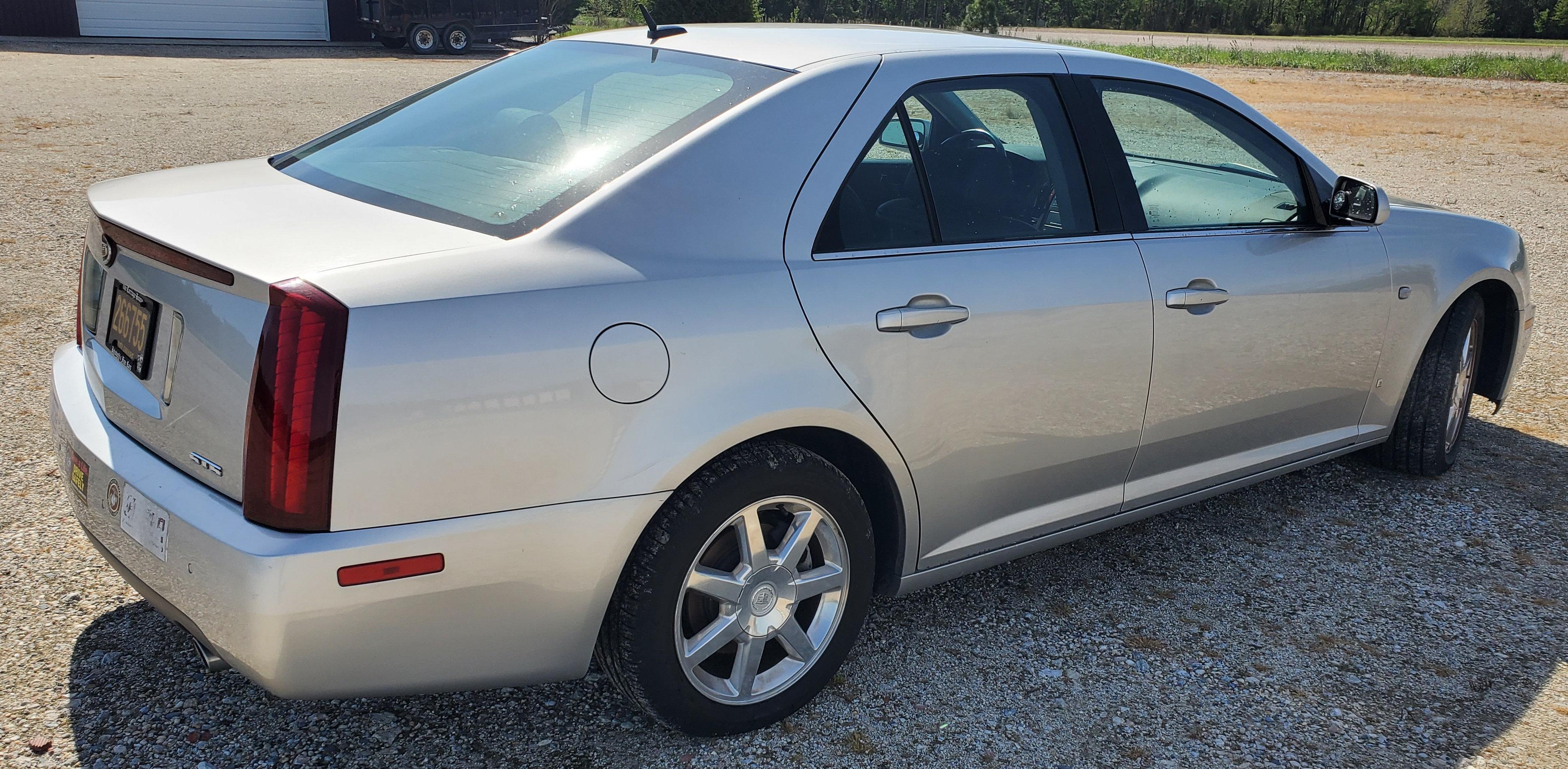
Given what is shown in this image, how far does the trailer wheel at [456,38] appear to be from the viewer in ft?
86.1

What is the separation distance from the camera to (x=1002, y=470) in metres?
2.94

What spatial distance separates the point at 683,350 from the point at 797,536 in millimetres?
579

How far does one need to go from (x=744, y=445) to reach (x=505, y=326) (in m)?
0.60

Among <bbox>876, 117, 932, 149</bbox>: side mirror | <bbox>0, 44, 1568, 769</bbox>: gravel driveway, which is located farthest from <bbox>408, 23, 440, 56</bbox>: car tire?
<bbox>876, 117, 932, 149</bbox>: side mirror

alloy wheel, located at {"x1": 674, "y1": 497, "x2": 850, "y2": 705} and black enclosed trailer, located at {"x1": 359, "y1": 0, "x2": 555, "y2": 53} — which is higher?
black enclosed trailer, located at {"x1": 359, "y1": 0, "x2": 555, "y2": 53}

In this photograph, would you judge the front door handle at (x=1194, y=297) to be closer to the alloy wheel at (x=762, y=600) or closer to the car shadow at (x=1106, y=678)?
the car shadow at (x=1106, y=678)

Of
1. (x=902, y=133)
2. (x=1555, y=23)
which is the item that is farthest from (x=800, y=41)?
(x=1555, y=23)

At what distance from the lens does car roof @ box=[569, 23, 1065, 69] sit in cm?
287

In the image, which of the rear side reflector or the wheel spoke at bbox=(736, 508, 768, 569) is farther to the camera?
the wheel spoke at bbox=(736, 508, 768, 569)

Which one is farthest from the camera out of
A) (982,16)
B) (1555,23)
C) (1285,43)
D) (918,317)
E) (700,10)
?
(1555,23)

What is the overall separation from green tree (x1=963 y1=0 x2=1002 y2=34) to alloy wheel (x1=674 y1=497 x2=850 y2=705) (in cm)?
4299

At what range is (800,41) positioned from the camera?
3.02 meters

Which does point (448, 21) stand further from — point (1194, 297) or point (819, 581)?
point (819, 581)

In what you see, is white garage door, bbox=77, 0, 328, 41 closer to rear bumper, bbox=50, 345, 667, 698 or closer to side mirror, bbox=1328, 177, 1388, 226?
rear bumper, bbox=50, 345, 667, 698
